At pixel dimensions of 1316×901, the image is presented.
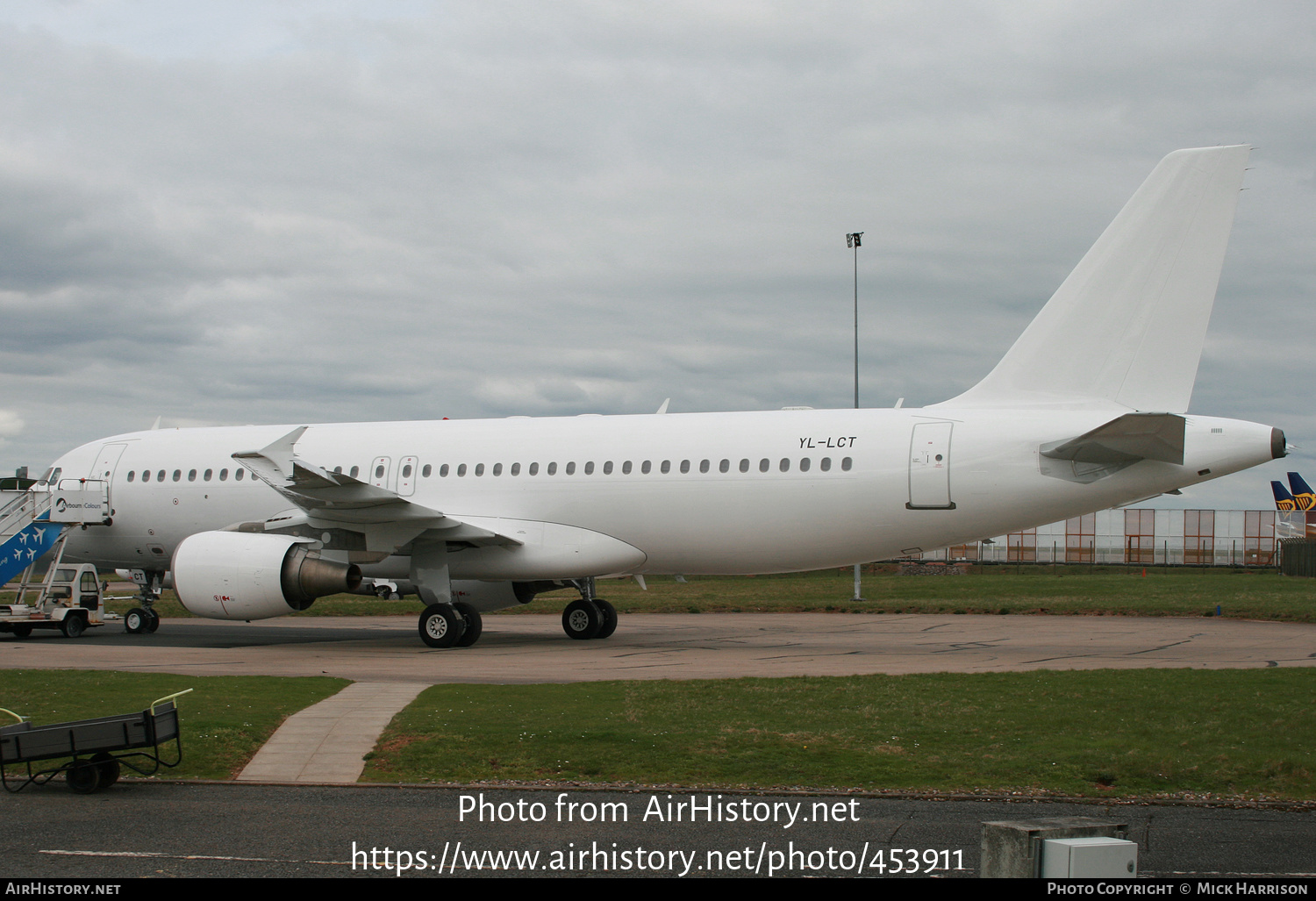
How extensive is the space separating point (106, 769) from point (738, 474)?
12586 millimetres

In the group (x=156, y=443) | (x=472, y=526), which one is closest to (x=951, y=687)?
(x=472, y=526)

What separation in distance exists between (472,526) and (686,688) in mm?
7903

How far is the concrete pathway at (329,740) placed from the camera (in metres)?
9.35

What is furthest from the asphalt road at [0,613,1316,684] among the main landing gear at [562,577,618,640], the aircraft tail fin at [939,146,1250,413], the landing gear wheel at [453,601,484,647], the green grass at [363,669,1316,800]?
the aircraft tail fin at [939,146,1250,413]

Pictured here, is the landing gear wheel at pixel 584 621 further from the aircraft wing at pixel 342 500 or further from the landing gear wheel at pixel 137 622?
the landing gear wheel at pixel 137 622

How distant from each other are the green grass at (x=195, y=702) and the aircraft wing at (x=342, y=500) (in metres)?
4.81

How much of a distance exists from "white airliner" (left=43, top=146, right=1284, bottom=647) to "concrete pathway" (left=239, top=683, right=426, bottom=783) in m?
6.93

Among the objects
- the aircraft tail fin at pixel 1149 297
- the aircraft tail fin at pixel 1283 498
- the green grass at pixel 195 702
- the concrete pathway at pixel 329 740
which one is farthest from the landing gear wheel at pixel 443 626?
the aircraft tail fin at pixel 1283 498

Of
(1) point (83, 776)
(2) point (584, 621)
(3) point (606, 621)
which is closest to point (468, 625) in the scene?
(2) point (584, 621)

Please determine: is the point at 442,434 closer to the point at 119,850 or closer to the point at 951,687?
the point at 951,687

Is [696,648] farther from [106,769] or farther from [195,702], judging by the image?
[106,769]

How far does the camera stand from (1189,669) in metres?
14.8

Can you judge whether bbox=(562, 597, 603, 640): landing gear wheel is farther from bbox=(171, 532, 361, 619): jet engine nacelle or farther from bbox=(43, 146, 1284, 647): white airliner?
bbox=(171, 532, 361, 619): jet engine nacelle

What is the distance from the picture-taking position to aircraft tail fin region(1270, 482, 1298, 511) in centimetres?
7181
